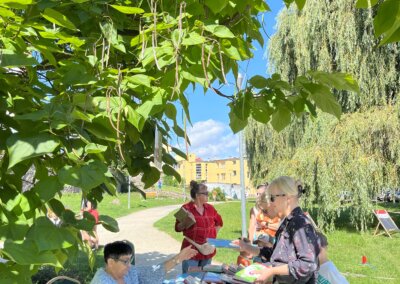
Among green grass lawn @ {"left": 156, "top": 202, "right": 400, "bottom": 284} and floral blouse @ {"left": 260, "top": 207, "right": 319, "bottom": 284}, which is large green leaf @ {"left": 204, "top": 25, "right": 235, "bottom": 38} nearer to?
floral blouse @ {"left": 260, "top": 207, "right": 319, "bottom": 284}

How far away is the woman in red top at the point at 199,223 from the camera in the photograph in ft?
18.8

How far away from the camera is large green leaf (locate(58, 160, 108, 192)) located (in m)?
1.27

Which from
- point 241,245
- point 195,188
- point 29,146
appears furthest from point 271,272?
point 195,188

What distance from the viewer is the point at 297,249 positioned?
3.06 m

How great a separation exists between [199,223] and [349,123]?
328 inches

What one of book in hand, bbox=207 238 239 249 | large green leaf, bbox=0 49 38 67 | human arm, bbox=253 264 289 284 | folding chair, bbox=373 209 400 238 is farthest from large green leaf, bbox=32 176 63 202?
folding chair, bbox=373 209 400 238

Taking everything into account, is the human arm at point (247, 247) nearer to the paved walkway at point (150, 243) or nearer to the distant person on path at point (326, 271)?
the distant person on path at point (326, 271)

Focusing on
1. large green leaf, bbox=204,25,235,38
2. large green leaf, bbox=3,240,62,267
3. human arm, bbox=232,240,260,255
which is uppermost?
large green leaf, bbox=204,25,235,38

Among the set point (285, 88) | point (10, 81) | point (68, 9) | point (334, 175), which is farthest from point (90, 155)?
point (334, 175)

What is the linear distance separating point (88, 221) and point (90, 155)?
254 mm

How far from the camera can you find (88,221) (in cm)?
162

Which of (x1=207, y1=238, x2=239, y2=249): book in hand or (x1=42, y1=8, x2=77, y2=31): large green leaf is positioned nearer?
(x1=42, y1=8, x2=77, y2=31): large green leaf

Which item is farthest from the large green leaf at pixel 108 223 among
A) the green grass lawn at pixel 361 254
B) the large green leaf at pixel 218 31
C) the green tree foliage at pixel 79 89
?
the green grass lawn at pixel 361 254

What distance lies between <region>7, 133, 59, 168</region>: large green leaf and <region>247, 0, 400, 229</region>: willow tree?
1211 cm
